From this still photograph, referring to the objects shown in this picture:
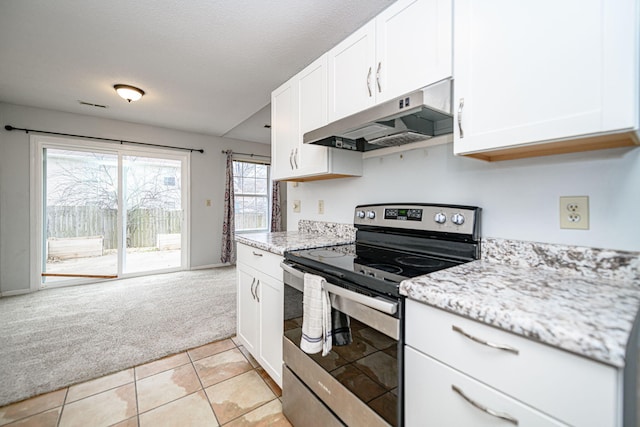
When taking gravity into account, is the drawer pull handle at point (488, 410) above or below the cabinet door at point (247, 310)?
above

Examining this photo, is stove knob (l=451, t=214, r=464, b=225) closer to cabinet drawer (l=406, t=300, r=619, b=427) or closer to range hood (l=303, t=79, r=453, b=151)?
range hood (l=303, t=79, r=453, b=151)

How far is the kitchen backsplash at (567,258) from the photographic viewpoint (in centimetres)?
91

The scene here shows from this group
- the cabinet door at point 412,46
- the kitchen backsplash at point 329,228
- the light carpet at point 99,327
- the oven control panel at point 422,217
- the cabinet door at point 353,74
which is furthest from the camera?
the kitchen backsplash at point 329,228

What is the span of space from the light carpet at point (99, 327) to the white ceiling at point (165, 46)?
93.7 inches

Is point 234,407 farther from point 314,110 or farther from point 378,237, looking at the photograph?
point 314,110

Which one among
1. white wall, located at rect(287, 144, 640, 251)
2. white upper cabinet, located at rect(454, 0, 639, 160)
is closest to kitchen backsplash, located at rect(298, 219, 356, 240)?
white wall, located at rect(287, 144, 640, 251)

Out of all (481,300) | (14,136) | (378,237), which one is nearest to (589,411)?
(481,300)

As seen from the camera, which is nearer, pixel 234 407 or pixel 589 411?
pixel 589 411

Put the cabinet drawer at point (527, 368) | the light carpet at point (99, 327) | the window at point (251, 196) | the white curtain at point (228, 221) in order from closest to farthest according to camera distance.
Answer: the cabinet drawer at point (527, 368) < the light carpet at point (99, 327) < the white curtain at point (228, 221) < the window at point (251, 196)

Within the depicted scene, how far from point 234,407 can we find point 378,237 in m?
1.30

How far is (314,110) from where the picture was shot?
1802 mm

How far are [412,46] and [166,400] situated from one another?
2.33 meters

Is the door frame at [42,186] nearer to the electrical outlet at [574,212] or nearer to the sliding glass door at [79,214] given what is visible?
the sliding glass door at [79,214]

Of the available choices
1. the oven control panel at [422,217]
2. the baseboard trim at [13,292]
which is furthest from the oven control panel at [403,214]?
the baseboard trim at [13,292]
